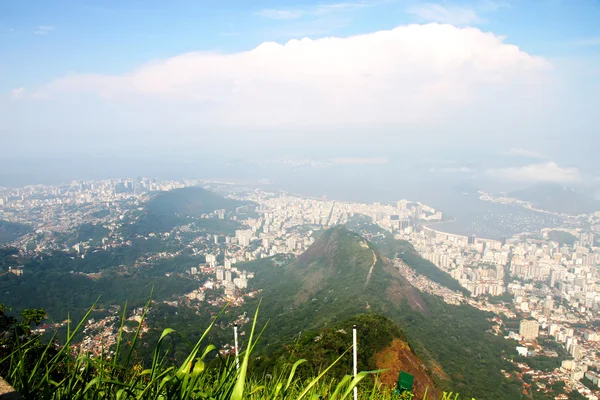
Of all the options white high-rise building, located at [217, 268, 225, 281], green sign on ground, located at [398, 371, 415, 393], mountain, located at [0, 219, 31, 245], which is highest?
green sign on ground, located at [398, 371, 415, 393]

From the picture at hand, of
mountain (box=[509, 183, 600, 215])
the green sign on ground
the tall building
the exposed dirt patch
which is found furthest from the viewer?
mountain (box=[509, 183, 600, 215])

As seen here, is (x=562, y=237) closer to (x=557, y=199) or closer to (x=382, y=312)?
(x=557, y=199)

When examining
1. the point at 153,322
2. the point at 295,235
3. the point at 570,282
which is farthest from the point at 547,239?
the point at 153,322

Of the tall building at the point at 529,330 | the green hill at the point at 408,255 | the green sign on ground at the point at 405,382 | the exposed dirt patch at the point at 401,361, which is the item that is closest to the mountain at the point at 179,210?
the green hill at the point at 408,255

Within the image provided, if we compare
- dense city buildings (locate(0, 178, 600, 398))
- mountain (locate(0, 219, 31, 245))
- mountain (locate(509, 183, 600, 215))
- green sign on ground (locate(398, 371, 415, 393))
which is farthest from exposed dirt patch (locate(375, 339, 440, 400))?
mountain (locate(509, 183, 600, 215))

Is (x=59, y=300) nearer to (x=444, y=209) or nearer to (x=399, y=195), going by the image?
(x=444, y=209)

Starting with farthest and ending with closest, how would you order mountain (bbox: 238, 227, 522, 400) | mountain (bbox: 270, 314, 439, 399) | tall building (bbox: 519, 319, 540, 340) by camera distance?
tall building (bbox: 519, 319, 540, 340)
mountain (bbox: 238, 227, 522, 400)
mountain (bbox: 270, 314, 439, 399)

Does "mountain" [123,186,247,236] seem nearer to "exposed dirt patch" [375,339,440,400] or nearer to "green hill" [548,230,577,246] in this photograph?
"exposed dirt patch" [375,339,440,400]
